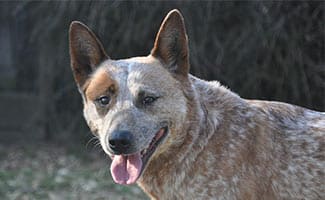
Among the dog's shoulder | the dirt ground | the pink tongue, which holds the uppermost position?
the dog's shoulder

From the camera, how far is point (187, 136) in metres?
3.49

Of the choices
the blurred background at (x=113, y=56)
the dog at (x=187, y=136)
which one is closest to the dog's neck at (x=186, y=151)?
the dog at (x=187, y=136)

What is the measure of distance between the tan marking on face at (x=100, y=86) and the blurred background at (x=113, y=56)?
2.79m

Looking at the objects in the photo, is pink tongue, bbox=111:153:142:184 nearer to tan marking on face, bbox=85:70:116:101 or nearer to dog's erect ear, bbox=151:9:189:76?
tan marking on face, bbox=85:70:116:101

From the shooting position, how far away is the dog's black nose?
3.24m

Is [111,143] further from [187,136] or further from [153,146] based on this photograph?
[187,136]

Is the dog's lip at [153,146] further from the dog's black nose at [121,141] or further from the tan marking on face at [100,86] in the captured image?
the tan marking on face at [100,86]

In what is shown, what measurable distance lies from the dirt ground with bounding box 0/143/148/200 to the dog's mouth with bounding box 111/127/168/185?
2.76 meters

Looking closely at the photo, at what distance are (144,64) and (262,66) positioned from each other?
372 cm

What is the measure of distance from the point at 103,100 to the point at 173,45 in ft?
1.61

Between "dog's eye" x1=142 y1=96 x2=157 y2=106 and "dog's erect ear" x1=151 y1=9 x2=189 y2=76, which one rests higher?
"dog's erect ear" x1=151 y1=9 x2=189 y2=76

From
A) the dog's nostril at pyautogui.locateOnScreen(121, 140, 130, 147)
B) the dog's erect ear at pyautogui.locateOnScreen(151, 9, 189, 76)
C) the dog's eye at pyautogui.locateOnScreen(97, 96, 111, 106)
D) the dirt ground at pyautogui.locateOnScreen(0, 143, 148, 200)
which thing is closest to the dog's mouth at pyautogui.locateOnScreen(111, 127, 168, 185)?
the dog's nostril at pyautogui.locateOnScreen(121, 140, 130, 147)

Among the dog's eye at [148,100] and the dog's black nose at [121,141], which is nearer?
the dog's black nose at [121,141]

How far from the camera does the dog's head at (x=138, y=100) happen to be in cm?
331
